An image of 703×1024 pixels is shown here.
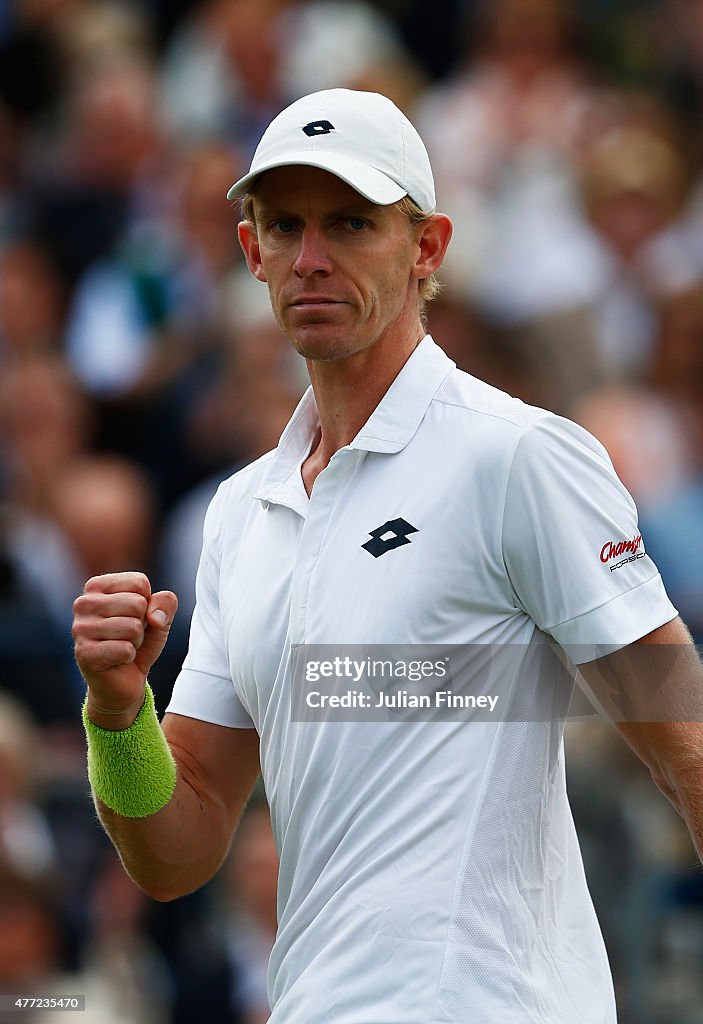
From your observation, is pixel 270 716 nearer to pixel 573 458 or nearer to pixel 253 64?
pixel 573 458

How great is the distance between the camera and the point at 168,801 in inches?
107

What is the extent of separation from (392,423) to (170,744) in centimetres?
73

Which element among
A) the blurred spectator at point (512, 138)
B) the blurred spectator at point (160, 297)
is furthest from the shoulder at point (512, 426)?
the blurred spectator at point (160, 297)

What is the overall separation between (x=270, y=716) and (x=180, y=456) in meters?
3.73

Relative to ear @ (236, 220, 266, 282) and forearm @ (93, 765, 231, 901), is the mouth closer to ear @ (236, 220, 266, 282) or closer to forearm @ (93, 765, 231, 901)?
ear @ (236, 220, 266, 282)

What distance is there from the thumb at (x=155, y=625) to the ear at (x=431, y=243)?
0.66 meters

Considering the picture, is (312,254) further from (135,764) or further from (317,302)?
(135,764)

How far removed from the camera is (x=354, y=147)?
254 centimetres

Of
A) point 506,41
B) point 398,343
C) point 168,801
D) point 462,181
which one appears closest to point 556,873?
point 168,801

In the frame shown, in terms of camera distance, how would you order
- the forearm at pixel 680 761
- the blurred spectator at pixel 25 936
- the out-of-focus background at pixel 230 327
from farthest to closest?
the out-of-focus background at pixel 230 327 < the blurred spectator at pixel 25 936 < the forearm at pixel 680 761

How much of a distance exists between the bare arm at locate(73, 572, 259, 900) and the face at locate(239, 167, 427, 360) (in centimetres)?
48

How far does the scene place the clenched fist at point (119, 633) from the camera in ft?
8.15

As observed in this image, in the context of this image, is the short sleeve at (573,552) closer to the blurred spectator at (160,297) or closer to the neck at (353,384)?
the neck at (353,384)

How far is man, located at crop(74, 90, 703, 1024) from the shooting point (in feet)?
7.63
